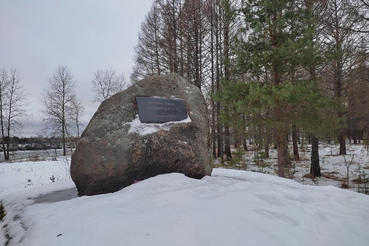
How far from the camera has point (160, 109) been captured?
3.69m

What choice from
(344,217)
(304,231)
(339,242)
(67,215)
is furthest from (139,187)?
(344,217)

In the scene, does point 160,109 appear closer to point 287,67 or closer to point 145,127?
point 145,127

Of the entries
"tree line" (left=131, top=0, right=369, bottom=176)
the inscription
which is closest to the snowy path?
the inscription

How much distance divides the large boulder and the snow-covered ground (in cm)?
47

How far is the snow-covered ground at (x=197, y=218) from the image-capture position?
4.99 feet

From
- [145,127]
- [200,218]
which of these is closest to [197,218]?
[200,218]

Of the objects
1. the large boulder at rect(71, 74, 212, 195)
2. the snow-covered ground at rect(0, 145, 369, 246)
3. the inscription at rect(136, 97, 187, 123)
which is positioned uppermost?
the inscription at rect(136, 97, 187, 123)

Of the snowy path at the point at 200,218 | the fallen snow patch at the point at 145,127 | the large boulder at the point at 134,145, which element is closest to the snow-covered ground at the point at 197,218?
the snowy path at the point at 200,218

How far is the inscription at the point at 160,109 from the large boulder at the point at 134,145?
0.35 ft

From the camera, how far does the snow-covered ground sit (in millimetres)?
1521

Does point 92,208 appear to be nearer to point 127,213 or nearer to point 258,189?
point 127,213

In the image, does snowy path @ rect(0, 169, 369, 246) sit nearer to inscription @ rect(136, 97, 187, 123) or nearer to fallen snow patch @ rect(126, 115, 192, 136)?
fallen snow patch @ rect(126, 115, 192, 136)

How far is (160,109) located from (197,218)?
93.0 inches

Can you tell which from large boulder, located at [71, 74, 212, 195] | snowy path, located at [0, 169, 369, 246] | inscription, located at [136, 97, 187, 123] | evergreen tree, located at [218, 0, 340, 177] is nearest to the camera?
snowy path, located at [0, 169, 369, 246]
